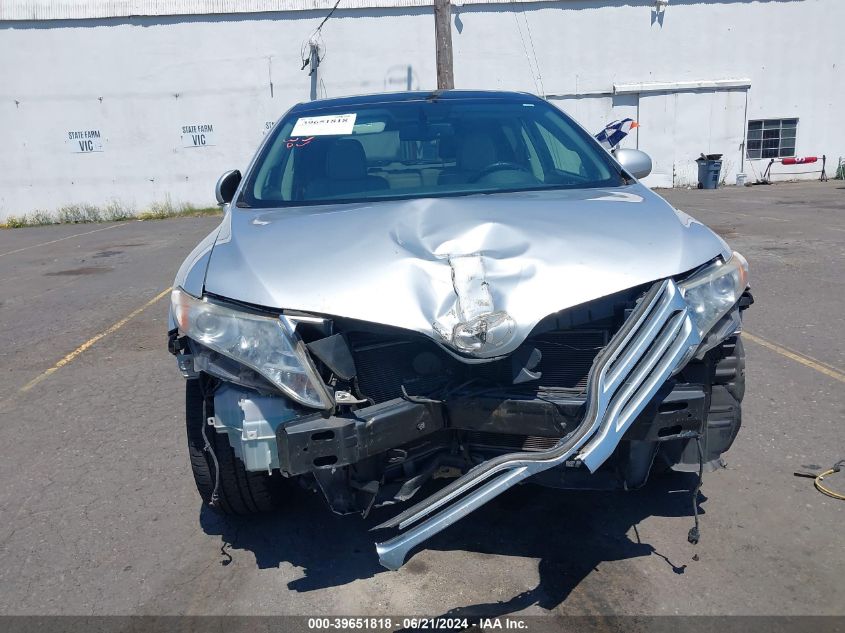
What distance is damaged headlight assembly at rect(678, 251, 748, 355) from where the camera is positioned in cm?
275

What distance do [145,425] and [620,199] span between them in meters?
3.19

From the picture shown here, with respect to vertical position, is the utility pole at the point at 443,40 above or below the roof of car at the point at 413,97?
above

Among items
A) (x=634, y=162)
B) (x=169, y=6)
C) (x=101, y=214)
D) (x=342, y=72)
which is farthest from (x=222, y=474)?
(x=101, y=214)

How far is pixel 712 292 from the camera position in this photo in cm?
281

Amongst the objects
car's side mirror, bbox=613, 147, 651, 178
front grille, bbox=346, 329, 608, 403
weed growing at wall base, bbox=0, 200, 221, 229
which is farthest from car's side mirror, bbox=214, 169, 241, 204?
weed growing at wall base, bbox=0, 200, 221, 229

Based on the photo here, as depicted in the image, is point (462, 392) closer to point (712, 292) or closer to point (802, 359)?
point (712, 292)

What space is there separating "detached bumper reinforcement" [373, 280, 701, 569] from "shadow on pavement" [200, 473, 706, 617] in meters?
0.49

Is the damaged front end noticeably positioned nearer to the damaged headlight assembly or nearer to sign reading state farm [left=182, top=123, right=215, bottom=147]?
the damaged headlight assembly

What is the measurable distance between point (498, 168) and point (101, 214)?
67.5 ft

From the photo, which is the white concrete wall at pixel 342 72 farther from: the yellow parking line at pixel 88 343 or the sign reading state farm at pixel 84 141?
the yellow parking line at pixel 88 343

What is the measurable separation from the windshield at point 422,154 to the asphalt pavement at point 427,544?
1.49 meters

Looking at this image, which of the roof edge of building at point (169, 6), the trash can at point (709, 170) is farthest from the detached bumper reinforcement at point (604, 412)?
the trash can at point (709, 170)

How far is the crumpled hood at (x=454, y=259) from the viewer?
2578 millimetres

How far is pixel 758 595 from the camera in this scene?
2824 mm
